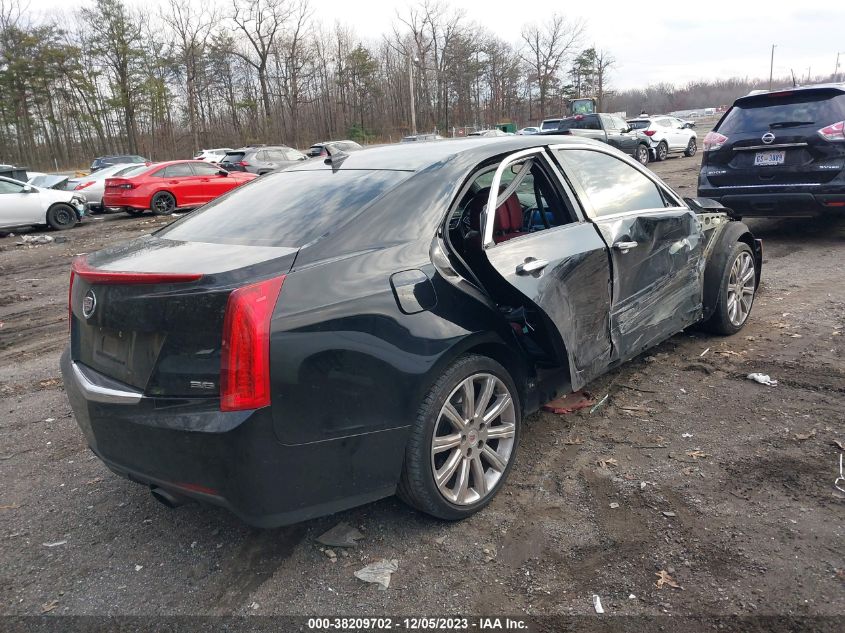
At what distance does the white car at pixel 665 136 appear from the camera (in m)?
24.2

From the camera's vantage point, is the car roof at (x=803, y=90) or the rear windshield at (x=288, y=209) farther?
the car roof at (x=803, y=90)

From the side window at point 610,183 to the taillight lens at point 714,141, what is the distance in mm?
4431

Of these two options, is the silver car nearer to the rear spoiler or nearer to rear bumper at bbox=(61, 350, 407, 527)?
the rear spoiler

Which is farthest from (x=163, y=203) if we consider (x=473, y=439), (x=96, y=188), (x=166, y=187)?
(x=473, y=439)

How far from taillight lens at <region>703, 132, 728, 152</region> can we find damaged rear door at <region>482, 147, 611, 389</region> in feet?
17.6

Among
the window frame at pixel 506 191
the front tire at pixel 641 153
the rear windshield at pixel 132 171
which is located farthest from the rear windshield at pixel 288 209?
the front tire at pixel 641 153

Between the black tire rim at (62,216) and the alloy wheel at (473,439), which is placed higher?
the black tire rim at (62,216)

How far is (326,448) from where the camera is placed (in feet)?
8.02

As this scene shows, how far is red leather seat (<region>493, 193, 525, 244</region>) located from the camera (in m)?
3.66

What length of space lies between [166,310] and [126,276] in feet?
0.94

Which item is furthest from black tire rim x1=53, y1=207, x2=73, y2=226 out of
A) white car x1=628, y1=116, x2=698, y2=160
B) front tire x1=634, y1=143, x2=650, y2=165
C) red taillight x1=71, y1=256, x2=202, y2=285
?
white car x1=628, y1=116, x2=698, y2=160

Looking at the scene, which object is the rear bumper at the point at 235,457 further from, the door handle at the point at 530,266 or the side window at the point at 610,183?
the side window at the point at 610,183

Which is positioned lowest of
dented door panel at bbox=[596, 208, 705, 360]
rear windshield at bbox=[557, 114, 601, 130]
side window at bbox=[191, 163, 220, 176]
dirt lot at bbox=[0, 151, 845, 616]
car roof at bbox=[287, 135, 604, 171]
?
dirt lot at bbox=[0, 151, 845, 616]

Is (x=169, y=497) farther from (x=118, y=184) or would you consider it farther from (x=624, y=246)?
(x=118, y=184)
